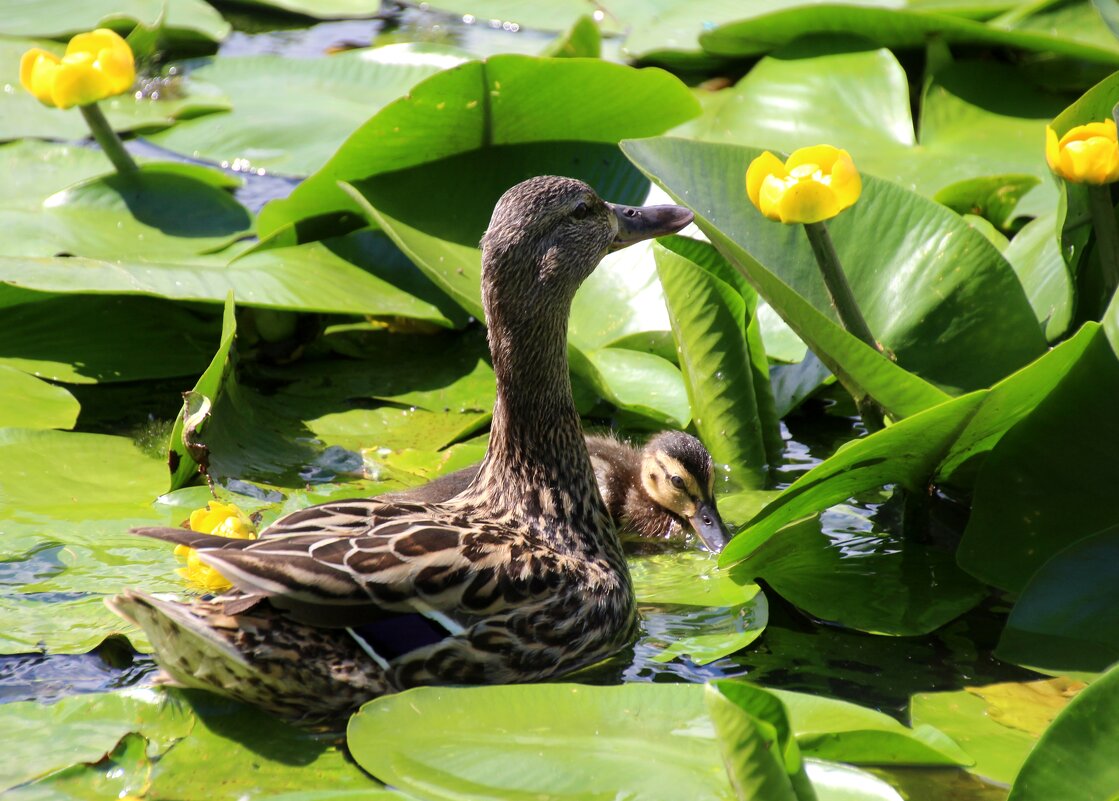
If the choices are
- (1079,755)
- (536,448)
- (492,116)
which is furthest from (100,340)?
(1079,755)

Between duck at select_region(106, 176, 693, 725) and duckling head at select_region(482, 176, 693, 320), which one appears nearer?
duck at select_region(106, 176, 693, 725)

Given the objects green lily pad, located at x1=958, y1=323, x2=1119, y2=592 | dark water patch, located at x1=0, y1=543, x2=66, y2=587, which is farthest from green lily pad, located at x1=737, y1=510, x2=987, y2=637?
dark water patch, located at x1=0, y1=543, x2=66, y2=587

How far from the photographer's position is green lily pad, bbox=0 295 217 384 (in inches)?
209

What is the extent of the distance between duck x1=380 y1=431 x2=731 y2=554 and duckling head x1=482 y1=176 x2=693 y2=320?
2.22 ft

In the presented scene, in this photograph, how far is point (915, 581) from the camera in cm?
415

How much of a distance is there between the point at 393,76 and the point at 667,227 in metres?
3.50

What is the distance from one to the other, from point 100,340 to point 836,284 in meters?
2.97

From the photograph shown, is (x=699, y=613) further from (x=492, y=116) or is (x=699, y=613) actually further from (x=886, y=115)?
(x=886, y=115)

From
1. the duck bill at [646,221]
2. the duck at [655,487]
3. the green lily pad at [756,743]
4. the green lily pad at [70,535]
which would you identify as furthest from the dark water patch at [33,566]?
the green lily pad at [756,743]

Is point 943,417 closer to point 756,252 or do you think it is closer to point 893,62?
point 756,252

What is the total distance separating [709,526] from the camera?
4684 mm

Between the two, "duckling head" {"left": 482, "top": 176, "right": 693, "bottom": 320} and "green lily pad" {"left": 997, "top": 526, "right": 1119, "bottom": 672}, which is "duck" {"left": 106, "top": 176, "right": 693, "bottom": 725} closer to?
"duckling head" {"left": 482, "top": 176, "right": 693, "bottom": 320}

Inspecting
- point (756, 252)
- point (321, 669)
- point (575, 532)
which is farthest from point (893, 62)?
point (321, 669)

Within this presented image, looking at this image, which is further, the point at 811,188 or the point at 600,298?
the point at 600,298
